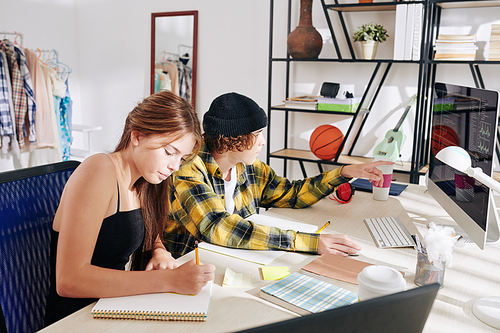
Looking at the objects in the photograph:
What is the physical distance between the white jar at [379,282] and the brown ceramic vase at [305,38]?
7.23ft

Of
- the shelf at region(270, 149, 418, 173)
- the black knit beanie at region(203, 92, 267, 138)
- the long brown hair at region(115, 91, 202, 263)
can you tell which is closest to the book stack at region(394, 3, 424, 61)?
the shelf at region(270, 149, 418, 173)

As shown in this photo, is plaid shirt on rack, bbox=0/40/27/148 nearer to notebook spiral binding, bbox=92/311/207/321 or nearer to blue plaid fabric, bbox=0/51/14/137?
blue plaid fabric, bbox=0/51/14/137

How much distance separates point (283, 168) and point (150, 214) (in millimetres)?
2164

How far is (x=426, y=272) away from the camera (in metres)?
1.10

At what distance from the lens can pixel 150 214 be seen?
1.29 m

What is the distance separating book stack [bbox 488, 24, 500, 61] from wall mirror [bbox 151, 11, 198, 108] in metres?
2.19

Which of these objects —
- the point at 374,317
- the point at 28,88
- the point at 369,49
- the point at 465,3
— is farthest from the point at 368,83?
the point at 374,317

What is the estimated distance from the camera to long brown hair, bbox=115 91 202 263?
3.73ft

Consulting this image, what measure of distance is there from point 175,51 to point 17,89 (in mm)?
1302

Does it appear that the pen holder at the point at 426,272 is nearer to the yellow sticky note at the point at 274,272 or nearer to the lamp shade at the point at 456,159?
the lamp shade at the point at 456,159

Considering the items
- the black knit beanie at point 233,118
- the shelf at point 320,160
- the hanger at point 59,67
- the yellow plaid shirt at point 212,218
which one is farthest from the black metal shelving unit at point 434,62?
the hanger at point 59,67

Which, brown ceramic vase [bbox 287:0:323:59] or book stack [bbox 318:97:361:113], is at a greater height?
brown ceramic vase [bbox 287:0:323:59]

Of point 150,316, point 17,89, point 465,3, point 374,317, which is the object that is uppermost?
point 465,3

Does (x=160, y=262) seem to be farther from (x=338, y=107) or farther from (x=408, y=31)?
(x=408, y=31)
